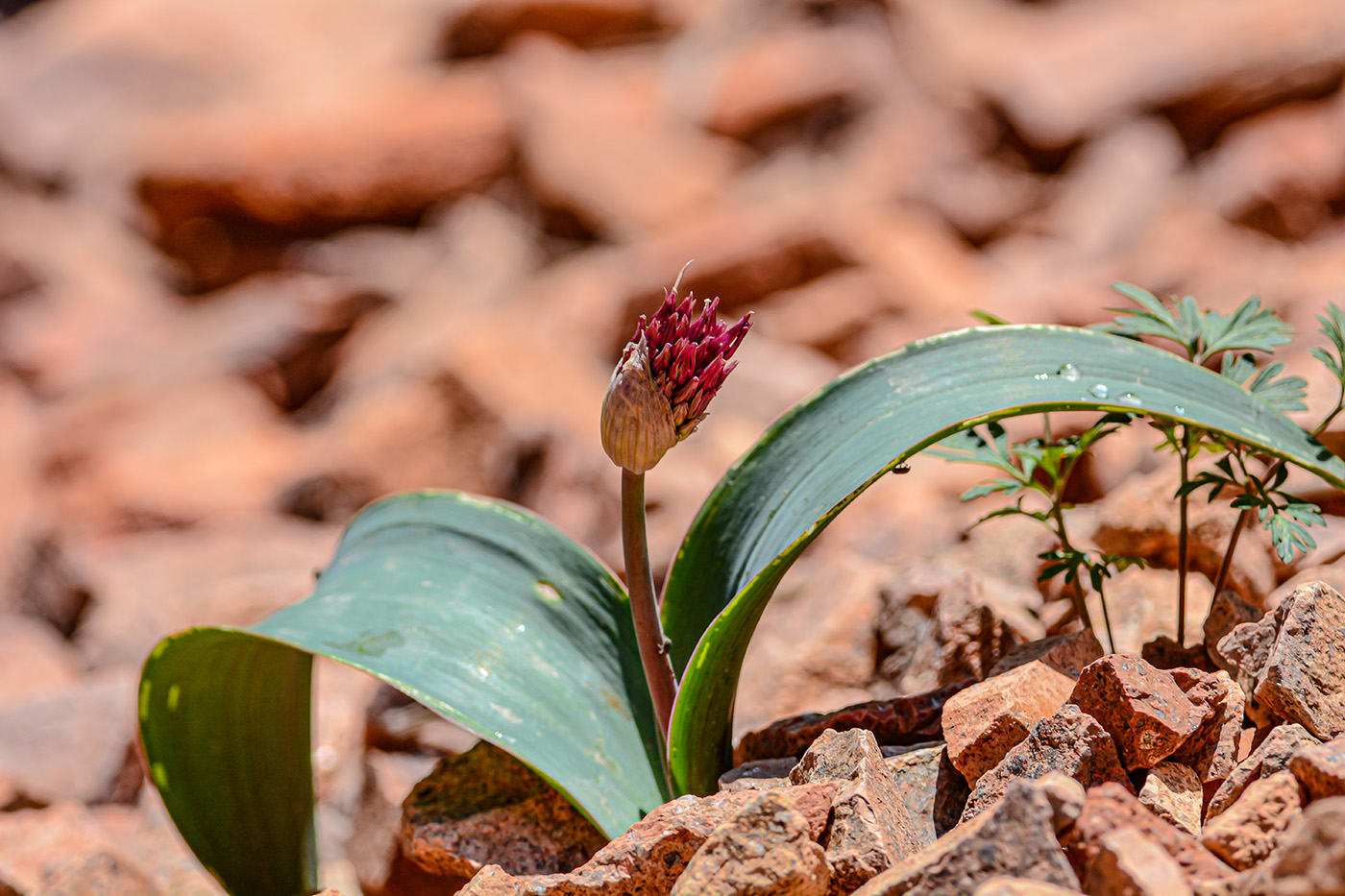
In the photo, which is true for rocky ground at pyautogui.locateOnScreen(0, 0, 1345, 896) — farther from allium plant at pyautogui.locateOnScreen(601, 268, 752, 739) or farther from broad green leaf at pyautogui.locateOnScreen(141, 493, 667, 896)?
allium plant at pyautogui.locateOnScreen(601, 268, 752, 739)

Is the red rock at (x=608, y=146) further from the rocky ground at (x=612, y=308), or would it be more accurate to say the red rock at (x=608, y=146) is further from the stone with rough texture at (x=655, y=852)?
the stone with rough texture at (x=655, y=852)

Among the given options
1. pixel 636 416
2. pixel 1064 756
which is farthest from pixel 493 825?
pixel 1064 756

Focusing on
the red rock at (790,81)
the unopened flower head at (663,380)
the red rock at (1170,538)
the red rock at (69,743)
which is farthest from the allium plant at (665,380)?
the red rock at (790,81)

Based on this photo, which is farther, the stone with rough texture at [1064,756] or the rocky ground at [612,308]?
the rocky ground at [612,308]

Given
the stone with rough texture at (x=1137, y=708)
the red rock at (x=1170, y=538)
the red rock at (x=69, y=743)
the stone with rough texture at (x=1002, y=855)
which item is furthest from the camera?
the red rock at (x=69, y=743)

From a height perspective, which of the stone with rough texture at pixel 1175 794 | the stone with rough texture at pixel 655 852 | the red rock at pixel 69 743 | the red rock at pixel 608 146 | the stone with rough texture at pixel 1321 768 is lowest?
the red rock at pixel 69 743

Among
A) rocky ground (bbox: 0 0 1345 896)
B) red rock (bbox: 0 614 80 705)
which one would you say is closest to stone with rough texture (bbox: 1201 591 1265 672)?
rocky ground (bbox: 0 0 1345 896)

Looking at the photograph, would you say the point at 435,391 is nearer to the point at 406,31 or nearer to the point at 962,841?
the point at 962,841
